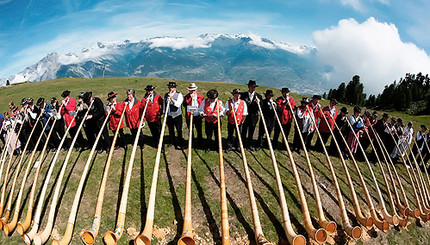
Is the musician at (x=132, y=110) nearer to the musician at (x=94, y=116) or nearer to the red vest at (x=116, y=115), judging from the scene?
the red vest at (x=116, y=115)

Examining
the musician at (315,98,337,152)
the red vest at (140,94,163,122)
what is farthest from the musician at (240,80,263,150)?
the red vest at (140,94,163,122)

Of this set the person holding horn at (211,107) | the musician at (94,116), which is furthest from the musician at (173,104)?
the musician at (94,116)

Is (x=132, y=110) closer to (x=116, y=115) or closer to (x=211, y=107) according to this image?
(x=116, y=115)

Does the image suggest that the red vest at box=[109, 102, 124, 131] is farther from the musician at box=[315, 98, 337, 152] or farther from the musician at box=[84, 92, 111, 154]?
the musician at box=[315, 98, 337, 152]

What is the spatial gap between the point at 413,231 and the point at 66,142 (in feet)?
45.8

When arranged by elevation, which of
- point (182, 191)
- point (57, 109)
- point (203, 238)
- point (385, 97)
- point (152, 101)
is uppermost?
point (385, 97)

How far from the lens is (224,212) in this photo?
13.6 ft

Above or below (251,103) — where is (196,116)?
below

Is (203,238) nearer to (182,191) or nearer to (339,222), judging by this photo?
(182,191)

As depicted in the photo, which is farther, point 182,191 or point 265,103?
point 265,103

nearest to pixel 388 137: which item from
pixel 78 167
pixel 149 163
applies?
pixel 149 163

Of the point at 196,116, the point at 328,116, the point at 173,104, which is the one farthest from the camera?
the point at 328,116

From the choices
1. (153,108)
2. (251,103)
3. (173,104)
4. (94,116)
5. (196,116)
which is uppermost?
(251,103)

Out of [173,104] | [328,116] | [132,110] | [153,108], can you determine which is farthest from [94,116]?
[328,116]
